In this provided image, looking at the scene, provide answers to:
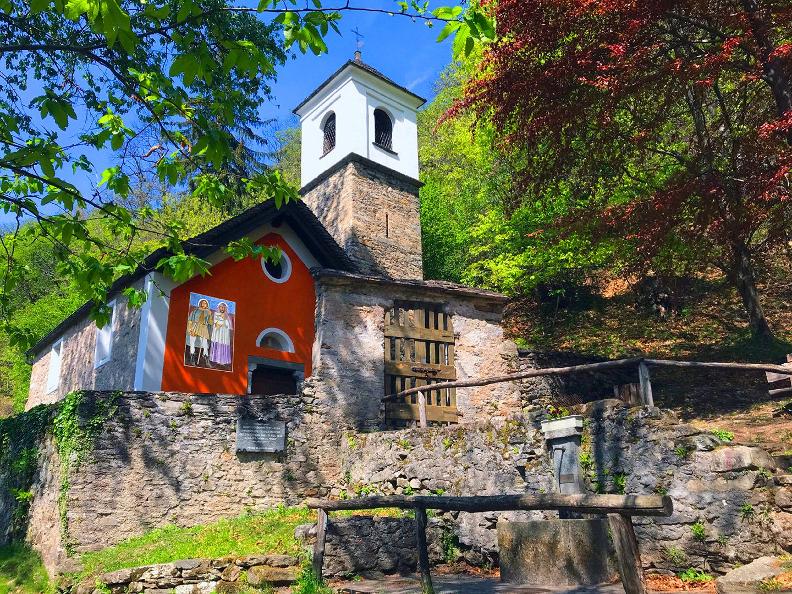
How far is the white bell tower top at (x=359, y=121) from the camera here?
770 inches

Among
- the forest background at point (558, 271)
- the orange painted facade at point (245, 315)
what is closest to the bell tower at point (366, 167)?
the forest background at point (558, 271)

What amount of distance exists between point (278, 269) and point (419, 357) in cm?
392

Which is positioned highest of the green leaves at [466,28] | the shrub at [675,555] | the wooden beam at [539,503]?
the green leaves at [466,28]

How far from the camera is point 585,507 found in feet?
14.8

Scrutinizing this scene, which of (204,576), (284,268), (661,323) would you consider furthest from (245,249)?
(661,323)

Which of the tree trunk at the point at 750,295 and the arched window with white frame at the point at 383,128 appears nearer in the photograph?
the tree trunk at the point at 750,295

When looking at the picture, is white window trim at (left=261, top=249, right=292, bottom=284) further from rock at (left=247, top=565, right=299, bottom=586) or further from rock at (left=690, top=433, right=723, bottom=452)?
rock at (left=690, top=433, right=723, bottom=452)

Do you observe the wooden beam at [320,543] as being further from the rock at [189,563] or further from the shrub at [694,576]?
the shrub at [694,576]

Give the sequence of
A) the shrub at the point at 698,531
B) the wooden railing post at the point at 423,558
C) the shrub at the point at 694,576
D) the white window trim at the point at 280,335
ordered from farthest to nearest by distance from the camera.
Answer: the white window trim at the point at 280,335, the shrub at the point at 698,531, the shrub at the point at 694,576, the wooden railing post at the point at 423,558

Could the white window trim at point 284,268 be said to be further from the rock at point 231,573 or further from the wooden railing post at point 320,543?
the wooden railing post at point 320,543

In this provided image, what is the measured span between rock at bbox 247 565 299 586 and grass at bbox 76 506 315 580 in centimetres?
62

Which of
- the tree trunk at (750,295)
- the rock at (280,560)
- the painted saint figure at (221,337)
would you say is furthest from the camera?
the tree trunk at (750,295)

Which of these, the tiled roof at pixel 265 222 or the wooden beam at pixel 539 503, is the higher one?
the tiled roof at pixel 265 222

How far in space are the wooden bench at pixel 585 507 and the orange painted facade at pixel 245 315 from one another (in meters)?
6.58
